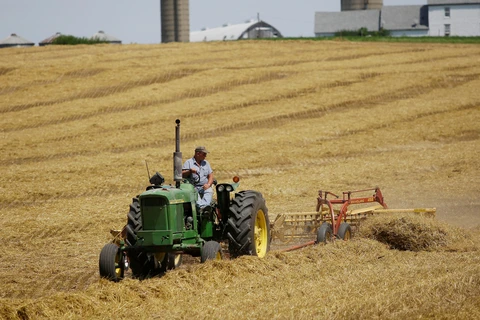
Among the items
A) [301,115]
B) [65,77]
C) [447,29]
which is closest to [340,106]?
[301,115]

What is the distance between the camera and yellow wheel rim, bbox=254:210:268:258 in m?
12.6

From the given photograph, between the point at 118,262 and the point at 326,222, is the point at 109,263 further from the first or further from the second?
the point at 326,222

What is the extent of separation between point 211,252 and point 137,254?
109 centimetres

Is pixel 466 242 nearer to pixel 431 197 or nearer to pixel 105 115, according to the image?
pixel 431 197

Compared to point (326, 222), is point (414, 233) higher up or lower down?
lower down

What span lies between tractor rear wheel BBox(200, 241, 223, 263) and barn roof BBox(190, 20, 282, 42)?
349 feet

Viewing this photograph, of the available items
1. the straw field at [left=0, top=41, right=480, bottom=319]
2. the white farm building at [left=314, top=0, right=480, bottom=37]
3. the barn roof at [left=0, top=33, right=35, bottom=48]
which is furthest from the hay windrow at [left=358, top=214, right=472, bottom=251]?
the barn roof at [left=0, top=33, right=35, bottom=48]

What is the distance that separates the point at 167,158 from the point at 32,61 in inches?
807

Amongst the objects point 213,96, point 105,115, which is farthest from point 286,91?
point 105,115

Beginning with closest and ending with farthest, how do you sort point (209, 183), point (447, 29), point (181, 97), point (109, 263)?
point (109, 263), point (209, 183), point (181, 97), point (447, 29)

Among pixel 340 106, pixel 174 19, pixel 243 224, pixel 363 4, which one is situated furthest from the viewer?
pixel 363 4

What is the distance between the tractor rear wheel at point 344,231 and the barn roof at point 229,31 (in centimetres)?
10359

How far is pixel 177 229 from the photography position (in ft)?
36.3

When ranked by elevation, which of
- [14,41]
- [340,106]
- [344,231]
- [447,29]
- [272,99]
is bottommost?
[344,231]
